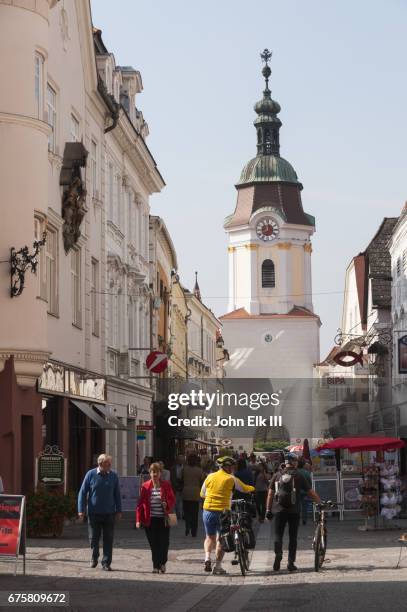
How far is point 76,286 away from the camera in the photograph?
116 feet

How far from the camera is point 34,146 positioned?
27844 mm

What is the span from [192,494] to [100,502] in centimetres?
883

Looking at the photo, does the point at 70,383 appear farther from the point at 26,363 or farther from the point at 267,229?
the point at 267,229

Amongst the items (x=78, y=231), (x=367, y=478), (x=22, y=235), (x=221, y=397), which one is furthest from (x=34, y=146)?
(x=221, y=397)

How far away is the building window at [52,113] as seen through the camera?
31.8 meters

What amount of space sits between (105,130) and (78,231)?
23.2 ft

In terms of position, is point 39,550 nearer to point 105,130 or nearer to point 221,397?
point 105,130

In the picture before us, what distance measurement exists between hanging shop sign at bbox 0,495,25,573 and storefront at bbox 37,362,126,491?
34.3 feet

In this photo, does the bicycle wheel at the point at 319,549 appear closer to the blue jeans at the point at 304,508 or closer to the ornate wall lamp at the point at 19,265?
the ornate wall lamp at the point at 19,265

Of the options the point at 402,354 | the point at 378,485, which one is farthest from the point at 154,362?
the point at 378,485

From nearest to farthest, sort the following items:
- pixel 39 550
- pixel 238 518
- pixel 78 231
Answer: pixel 238 518, pixel 39 550, pixel 78 231

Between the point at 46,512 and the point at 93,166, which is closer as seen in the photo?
the point at 46,512

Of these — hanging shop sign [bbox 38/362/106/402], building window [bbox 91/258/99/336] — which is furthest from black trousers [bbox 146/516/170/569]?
building window [bbox 91/258/99/336]

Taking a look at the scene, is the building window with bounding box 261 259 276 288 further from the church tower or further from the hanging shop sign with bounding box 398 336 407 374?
the hanging shop sign with bounding box 398 336 407 374
